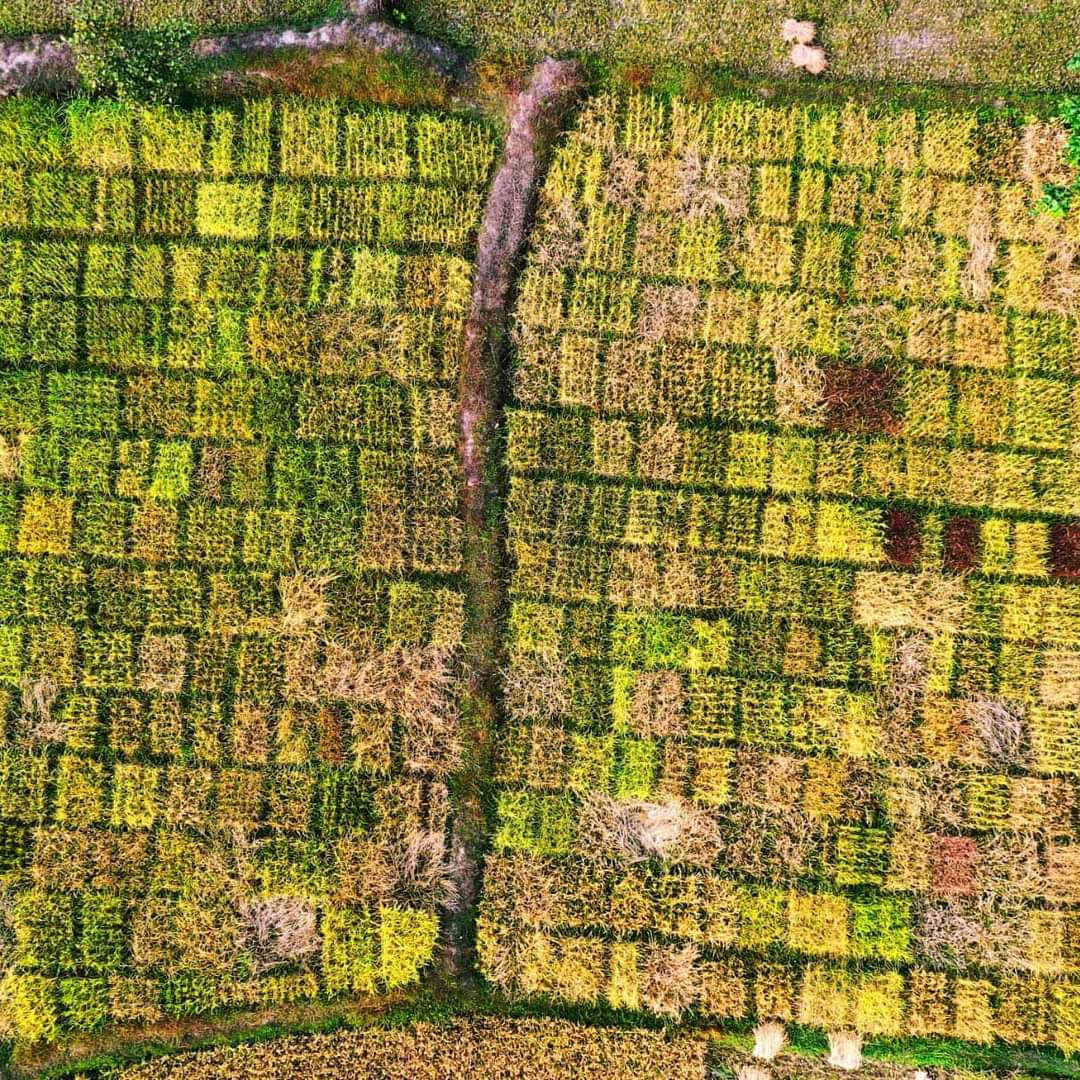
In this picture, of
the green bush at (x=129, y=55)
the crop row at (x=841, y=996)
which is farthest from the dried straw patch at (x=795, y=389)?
the green bush at (x=129, y=55)

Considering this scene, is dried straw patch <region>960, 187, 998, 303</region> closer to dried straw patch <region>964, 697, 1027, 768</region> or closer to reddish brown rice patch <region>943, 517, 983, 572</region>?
reddish brown rice patch <region>943, 517, 983, 572</region>

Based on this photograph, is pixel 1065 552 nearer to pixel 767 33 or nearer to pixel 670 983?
pixel 670 983

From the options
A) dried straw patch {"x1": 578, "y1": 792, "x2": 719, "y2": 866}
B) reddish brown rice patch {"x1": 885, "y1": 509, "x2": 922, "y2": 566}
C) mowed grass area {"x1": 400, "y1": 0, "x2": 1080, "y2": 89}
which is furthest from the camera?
mowed grass area {"x1": 400, "y1": 0, "x2": 1080, "y2": 89}

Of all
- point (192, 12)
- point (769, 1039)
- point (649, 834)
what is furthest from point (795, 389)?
point (192, 12)

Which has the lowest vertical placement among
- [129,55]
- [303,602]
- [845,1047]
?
[845,1047]

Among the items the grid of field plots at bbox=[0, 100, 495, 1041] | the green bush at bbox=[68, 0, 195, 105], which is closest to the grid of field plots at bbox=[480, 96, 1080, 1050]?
the grid of field plots at bbox=[0, 100, 495, 1041]

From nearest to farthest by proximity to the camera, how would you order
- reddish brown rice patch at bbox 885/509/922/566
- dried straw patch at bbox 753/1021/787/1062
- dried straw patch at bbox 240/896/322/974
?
1. dried straw patch at bbox 753/1021/787/1062
2. dried straw patch at bbox 240/896/322/974
3. reddish brown rice patch at bbox 885/509/922/566

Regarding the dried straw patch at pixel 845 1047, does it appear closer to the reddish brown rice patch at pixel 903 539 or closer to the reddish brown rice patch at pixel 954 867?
the reddish brown rice patch at pixel 954 867
